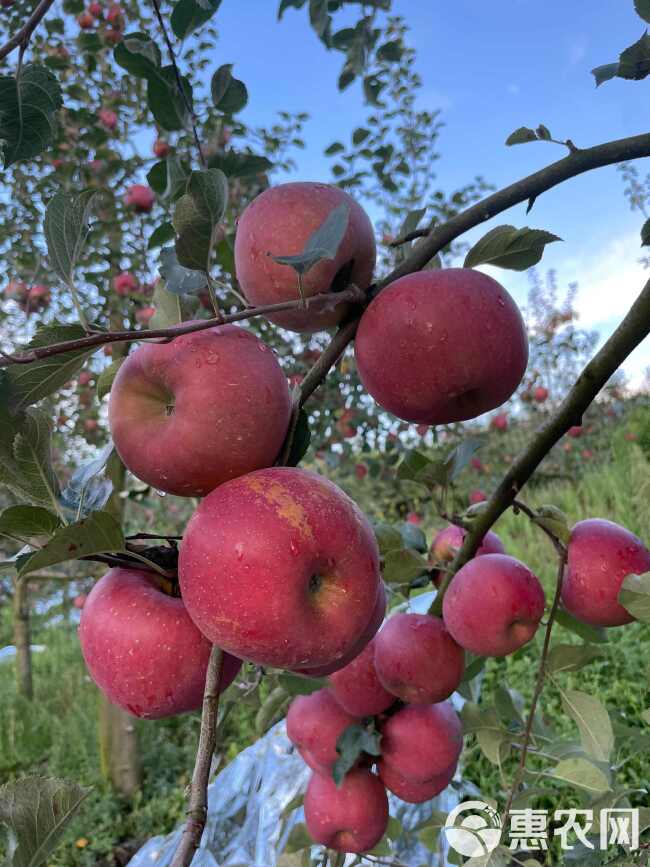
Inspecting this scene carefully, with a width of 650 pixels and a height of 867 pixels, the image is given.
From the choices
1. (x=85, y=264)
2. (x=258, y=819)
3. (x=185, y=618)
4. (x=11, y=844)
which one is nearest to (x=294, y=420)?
(x=185, y=618)

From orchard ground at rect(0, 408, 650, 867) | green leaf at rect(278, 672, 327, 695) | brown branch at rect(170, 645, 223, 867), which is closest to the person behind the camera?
brown branch at rect(170, 645, 223, 867)

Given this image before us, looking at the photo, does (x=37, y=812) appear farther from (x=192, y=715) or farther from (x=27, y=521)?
(x=192, y=715)

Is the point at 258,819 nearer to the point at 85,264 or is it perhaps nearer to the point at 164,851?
the point at 164,851

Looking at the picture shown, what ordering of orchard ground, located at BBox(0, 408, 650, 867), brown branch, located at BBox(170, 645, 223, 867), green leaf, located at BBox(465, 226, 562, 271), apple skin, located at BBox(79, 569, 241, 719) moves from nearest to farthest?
brown branch, located at BBox(170, 645, 223, 867), apple skin, located at BBox(79, 569, 241, 719), green leaf, located at BBox(465, 226, 562, 271), orchard ground, located at BBox(0, 408, 650, 867)

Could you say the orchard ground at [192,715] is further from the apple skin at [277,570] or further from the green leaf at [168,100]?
the green leaf at [168,100]

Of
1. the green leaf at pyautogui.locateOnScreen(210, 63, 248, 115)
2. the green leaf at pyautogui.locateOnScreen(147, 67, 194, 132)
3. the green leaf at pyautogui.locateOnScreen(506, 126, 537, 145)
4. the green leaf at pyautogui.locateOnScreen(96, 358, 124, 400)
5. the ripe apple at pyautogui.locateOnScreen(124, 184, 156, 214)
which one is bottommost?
the green leaf at pyautogui.locateOnScreen(96, 358, 124, 400)

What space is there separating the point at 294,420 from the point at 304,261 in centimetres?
14

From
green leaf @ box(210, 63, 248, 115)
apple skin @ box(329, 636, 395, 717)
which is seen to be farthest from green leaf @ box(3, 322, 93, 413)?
apple skin @ box(329, 636, 395, 717)

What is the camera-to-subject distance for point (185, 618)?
1.68 ft

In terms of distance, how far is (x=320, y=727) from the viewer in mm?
941

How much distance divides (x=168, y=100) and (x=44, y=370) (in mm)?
409

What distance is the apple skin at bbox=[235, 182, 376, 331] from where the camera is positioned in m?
0.56

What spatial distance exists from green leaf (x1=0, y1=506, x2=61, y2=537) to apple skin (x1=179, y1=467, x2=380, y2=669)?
98mm

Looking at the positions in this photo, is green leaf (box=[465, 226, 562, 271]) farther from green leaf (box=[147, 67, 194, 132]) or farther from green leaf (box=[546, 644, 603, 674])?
green leaf (box=[546, 644, 603, 674])
